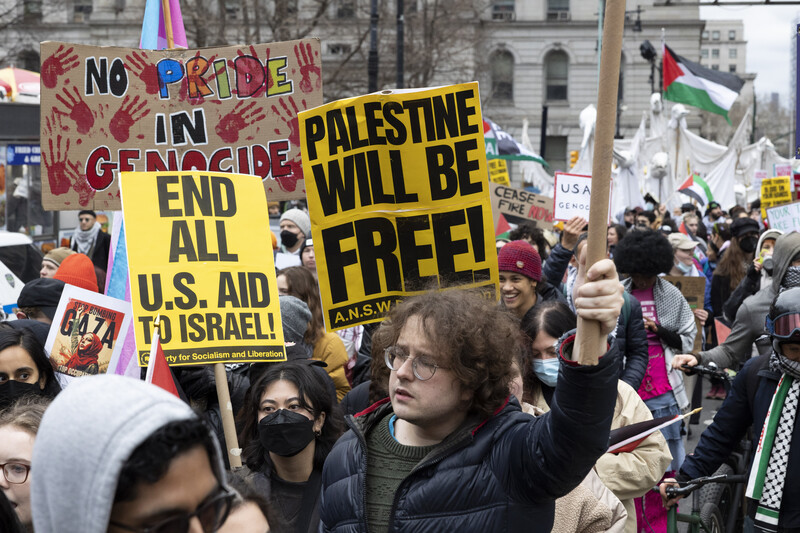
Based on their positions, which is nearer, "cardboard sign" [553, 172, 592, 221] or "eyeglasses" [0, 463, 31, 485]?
"eyeglasses" [0, 463, 31, 485]

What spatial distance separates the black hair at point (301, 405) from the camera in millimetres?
3982

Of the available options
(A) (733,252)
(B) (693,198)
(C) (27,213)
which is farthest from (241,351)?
(B) (693,198)

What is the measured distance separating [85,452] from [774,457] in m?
3.36

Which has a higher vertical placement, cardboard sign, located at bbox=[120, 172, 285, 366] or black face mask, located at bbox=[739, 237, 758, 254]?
cardboard sign, located at bbox=[120, 172, 285, 366]

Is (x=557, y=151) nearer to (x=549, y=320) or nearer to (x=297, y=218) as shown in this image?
(x=297, y=218)

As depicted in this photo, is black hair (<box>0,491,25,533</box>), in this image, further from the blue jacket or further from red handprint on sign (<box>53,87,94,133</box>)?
red handprint on sign (<box>53,87,94,133</box>)

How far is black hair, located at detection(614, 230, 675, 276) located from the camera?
6.41 metres

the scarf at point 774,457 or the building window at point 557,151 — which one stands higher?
the scarf at point 774,457

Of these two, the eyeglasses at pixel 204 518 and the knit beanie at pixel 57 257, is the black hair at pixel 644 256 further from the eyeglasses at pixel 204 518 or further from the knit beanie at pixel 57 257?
the eyeglasses at pixel 204 518

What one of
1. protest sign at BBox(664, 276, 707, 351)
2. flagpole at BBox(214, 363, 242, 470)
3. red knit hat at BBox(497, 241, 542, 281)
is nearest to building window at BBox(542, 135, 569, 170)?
protest sign at BBox(664, 276, 707, 351)

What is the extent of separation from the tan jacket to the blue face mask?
0.08 meters

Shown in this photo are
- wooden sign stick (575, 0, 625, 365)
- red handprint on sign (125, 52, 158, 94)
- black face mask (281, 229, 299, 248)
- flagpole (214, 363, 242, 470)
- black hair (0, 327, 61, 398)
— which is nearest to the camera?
wooden sign stick (575, 0, 625, 365)

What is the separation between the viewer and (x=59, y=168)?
5.77 m

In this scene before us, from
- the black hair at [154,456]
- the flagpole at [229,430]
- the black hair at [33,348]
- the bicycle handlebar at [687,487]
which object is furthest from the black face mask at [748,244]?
the black hair at [154,456]
